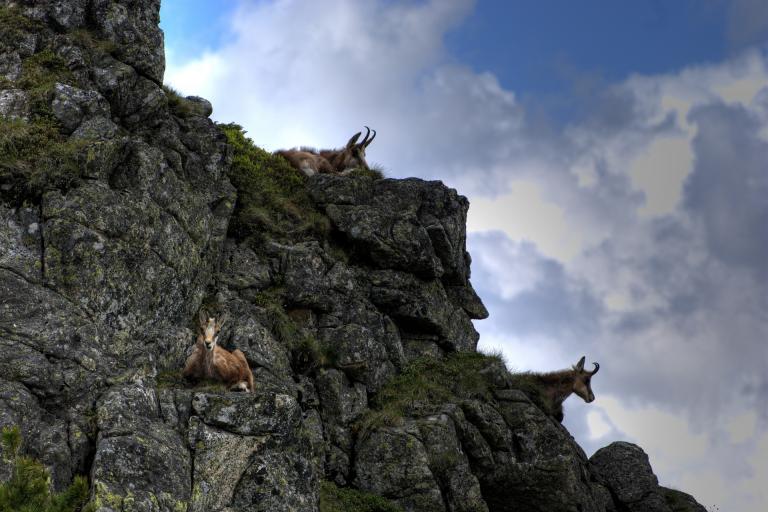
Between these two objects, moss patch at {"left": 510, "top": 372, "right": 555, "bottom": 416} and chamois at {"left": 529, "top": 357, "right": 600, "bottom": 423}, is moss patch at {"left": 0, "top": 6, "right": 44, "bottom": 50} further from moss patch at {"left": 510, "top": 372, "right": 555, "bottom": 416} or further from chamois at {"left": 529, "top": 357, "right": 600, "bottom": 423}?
chamois at {"left": 529, "top": 357, "right": 600, "bottom": 423}

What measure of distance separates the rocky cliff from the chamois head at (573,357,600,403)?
209 cm

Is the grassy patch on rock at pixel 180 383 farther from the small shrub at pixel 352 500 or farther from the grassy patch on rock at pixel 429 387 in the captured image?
the grassy patch on rock at pixel 429 387

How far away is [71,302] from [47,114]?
5833 millimetres

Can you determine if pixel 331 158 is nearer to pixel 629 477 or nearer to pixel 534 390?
pixel 534 390

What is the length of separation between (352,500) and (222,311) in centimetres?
580

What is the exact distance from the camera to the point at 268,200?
26.8 metres

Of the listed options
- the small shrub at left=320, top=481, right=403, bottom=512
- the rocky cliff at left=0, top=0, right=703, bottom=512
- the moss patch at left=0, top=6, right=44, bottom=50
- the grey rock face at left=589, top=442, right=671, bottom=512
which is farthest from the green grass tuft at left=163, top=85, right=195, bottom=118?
the grey rock face at left=589, top=442, right=671, bottom=512

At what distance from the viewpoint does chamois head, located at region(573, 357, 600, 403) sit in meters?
29.6

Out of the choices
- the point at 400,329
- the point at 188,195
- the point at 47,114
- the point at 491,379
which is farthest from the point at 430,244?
the point at 47,114

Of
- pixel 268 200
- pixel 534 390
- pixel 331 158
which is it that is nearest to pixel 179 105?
Answer: pixel 268 200

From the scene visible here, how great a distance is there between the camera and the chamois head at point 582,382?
29625 millimetres

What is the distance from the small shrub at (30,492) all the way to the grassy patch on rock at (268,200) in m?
14.4

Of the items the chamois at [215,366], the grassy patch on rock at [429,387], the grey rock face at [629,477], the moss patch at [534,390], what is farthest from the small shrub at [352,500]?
the grey rock face at [629,477]

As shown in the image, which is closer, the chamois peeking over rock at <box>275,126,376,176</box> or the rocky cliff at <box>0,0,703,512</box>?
the rocky cliff at <box>0,0,703,512</box>
